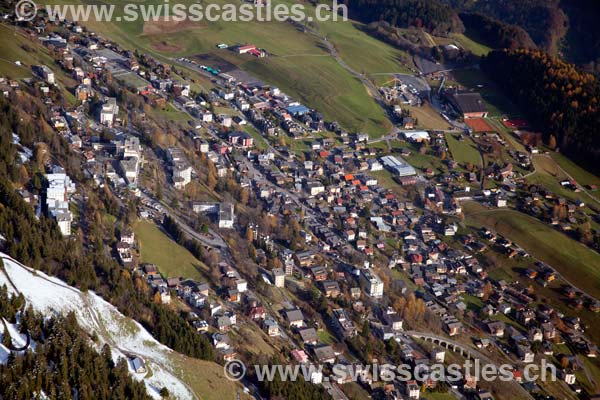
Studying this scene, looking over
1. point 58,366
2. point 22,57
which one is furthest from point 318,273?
point 22,57

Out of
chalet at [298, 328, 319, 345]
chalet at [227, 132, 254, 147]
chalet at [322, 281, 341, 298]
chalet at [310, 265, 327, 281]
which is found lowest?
chalet at [298, 328, 319, 345]

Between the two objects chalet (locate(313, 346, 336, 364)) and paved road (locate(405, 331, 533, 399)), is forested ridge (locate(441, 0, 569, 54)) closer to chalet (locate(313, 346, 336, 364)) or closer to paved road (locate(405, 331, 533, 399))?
paved road (locate(405, 331, 533, 399))

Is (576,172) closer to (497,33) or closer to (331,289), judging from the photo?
(331,289)

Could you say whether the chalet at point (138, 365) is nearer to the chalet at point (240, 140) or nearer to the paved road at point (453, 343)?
the paved road at point (453, 343)

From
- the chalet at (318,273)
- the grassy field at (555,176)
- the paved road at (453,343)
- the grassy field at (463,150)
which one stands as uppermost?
the grassy field at (463,150)

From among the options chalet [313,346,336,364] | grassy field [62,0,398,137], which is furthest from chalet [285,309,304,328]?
grassy field [62,0,398,137]

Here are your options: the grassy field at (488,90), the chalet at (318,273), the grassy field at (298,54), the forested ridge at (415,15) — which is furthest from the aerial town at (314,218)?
the forested ridge at (415,15)
